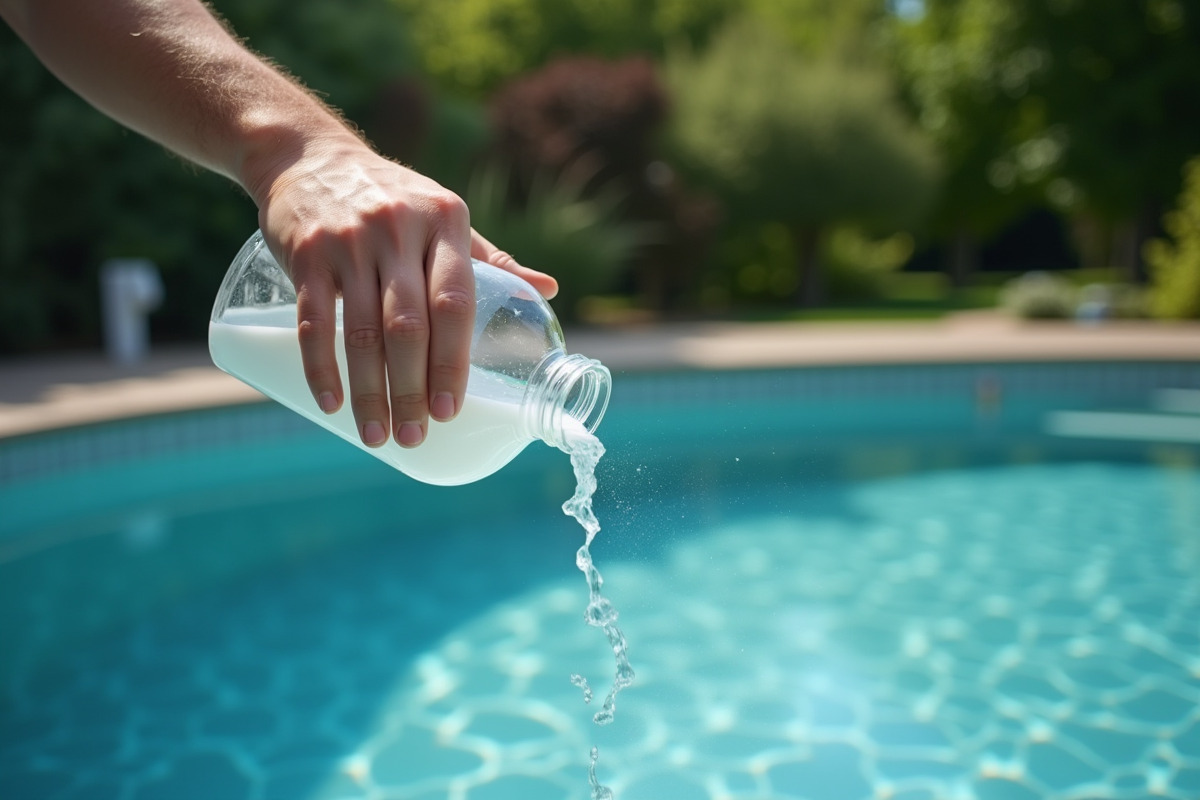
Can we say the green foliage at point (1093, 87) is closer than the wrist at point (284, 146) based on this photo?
No

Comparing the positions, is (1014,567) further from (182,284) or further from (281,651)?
(182,284)

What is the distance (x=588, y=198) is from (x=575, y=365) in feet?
43.6

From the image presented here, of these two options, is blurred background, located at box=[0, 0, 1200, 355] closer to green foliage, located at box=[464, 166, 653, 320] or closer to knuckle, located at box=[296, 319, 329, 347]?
green foliage, located at box=[464, 166, 653, 320]

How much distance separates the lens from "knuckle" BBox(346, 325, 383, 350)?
809 mm

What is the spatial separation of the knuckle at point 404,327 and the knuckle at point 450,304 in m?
0.02

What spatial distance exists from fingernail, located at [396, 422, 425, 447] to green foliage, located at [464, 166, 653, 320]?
1049cm

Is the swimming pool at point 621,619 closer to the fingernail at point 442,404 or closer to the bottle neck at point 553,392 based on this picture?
the bottle neck at point 553,392

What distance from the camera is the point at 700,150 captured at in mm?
15539

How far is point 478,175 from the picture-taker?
1317 cm

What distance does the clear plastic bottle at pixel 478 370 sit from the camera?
1.19 m

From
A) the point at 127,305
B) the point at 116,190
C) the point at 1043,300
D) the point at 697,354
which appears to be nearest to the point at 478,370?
the point at 697,354

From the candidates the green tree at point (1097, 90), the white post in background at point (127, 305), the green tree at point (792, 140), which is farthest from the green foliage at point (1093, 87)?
the white post in background at point (127, 305)

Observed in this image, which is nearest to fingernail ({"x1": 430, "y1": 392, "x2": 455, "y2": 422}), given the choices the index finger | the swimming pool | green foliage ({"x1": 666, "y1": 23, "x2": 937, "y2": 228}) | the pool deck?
the index finger

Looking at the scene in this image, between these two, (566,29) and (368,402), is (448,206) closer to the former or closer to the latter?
(368,402)
